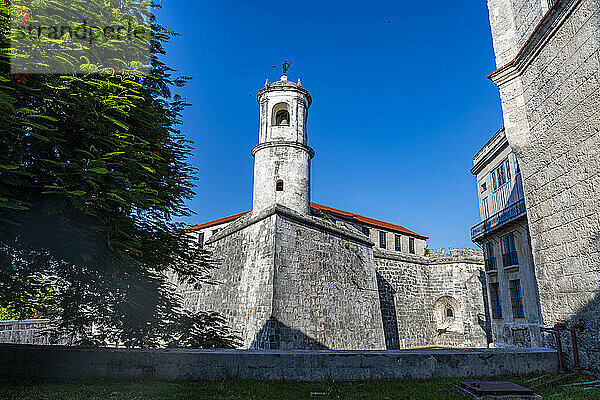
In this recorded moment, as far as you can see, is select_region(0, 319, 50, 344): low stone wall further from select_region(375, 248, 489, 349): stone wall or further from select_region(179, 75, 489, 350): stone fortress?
select_region(375, 248, 489, 349): stone wall

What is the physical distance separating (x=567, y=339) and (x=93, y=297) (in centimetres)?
908

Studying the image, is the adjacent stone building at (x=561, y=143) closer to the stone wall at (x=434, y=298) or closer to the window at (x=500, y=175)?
the window at (x=500, y=175)

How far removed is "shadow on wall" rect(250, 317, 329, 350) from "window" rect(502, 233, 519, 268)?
9.95 metres

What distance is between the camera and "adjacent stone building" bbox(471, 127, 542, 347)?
1459 cm

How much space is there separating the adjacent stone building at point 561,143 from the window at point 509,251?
34.8 feet

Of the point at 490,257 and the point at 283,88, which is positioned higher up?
the point at 283,88

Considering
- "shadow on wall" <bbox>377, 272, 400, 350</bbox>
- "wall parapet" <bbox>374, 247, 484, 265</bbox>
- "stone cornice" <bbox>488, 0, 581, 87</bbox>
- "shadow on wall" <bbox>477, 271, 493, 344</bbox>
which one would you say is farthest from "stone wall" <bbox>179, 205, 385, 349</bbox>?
"shadow on wall" <bbox>477, 271, 493, 344</bbox>

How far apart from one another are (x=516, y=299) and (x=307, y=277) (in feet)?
31.0

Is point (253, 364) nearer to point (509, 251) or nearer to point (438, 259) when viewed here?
point (509, 251)

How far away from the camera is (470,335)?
806 inches

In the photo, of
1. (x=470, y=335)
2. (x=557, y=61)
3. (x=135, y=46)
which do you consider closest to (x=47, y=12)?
(x=135, y=46)

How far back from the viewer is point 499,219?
1672 cm

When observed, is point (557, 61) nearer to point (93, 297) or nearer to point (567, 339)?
point (567, 339)

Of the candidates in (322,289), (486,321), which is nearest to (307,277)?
(322,289)
